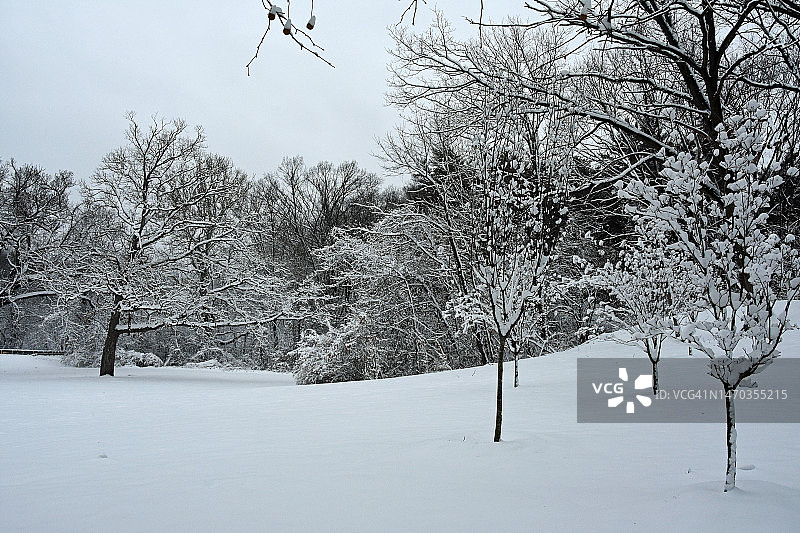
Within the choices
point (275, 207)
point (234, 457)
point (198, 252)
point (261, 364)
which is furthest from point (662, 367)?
point (275, 207)

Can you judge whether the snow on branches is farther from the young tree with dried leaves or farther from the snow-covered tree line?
the snow-covered tree line

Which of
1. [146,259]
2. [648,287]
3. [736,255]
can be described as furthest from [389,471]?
[146,259]

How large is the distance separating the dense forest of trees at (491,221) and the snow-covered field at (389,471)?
0.60m

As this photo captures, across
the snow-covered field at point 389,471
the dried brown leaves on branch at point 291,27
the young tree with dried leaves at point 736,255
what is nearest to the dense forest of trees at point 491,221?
the young tree with dried leaves at point 736,255

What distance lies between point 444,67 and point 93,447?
7067mm

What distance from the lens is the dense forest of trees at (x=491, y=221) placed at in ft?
12.2

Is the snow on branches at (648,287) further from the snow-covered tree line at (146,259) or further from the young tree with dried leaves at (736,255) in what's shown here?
the snow-covered tree line at (146,259)

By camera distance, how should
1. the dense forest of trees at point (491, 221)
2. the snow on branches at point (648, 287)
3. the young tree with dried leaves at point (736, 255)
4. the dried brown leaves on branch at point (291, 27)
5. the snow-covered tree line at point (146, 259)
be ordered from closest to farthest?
the dried brown leaves on branch at point (291, 27)
the young tree with dried leaves at point (736, 255)
the dense forest of trees at point (491, 221)
the snow on branches at point (648, 287)
the snow-covered tree line at point (146, 259)

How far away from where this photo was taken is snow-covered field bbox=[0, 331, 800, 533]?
3035mm

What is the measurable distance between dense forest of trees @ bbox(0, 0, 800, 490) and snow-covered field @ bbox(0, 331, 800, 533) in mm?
599

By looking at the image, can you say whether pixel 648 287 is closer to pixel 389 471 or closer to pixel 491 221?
pixel 491 221

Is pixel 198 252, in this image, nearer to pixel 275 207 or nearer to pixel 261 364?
pixel 261 364

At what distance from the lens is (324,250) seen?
58.7 feet

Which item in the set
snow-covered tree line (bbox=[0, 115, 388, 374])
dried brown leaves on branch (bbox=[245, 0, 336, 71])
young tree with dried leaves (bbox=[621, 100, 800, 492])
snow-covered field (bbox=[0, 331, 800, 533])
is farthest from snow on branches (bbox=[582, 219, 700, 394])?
snow-covered tree line (bbox=[0, 115, 388, 374])
